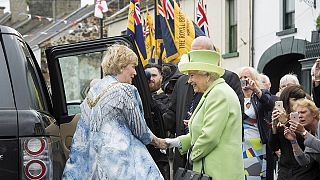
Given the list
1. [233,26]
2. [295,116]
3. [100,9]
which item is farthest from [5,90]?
[100,9]

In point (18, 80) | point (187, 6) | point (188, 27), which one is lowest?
point (18, 80)

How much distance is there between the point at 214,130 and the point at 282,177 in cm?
160

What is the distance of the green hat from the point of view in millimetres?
6098

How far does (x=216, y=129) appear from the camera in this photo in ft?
19.2

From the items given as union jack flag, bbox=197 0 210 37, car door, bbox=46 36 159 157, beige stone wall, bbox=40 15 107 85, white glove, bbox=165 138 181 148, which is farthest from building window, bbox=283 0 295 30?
beige stone wall, bbox=40 15 107 85

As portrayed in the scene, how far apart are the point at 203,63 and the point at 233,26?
1956 centimetres

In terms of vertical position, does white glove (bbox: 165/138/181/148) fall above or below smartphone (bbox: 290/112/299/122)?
below

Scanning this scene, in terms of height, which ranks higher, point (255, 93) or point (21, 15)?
point (21, 15)

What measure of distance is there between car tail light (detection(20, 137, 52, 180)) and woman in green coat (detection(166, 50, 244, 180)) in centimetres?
161

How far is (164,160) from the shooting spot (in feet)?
24.2

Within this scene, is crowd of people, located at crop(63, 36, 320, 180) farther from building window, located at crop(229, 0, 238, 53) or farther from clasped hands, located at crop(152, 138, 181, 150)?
building window, located at crop(229, 0, 238, 53)

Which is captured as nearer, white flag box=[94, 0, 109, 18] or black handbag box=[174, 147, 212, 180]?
black handbag box=[174, 147, 212, 180]

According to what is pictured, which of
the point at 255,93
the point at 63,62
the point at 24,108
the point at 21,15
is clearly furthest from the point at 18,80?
the point at 21,15

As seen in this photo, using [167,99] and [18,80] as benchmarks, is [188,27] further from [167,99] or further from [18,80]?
[18,80]
